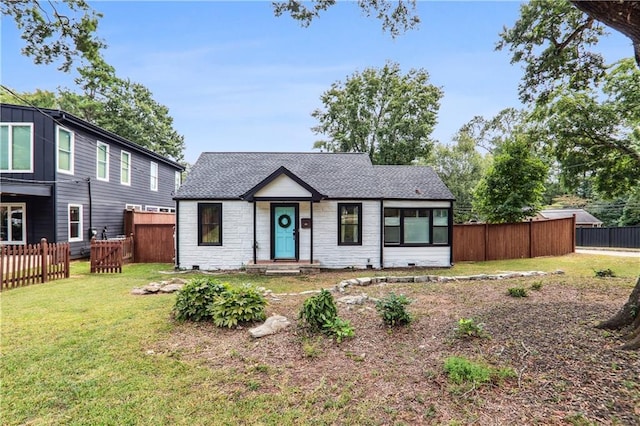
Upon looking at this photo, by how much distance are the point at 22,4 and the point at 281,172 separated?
723 cm

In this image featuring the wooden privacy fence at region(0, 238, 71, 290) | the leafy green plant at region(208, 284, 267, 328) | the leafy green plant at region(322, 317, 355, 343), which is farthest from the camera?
the wooden privacy fence at region(0, 238, 71, 290)

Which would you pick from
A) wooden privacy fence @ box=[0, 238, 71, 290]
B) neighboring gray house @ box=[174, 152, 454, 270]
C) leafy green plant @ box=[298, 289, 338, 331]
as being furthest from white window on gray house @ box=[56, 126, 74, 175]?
leafy green plant @ box=[298, 289, 338, 331]

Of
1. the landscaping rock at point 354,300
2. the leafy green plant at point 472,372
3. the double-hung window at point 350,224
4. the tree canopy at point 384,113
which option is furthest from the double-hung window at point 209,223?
the tree canopy at point 384,113

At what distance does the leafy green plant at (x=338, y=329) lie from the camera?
4.32 metres

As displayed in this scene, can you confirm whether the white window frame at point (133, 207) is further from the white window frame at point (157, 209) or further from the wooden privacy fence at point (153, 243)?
the wooden privacy fence at point (153, 243)

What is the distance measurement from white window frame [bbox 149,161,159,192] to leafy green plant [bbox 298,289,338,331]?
59.5 ft

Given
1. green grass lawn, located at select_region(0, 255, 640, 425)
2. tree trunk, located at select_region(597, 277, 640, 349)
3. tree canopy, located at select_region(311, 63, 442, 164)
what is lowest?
green grass lawn, located at select_region(0, 255, 640, 425)

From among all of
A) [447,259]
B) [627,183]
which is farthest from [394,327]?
[627,183]

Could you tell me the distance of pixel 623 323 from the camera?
4.01m

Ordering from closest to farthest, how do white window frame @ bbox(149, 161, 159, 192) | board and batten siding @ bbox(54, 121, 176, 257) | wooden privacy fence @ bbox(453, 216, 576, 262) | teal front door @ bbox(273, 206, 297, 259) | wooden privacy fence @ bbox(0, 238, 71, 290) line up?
wooden privacy fence @ bbox(0, 238, 71, 290)
teal front door @ bbox(273, 206, 297, 259)
board and batten siding @ bbox(54, 121, 176, 257)
wooden privacy fence @ bbox(453, 216, 576, 262)
white window frame @ bbox(149, 161, 159, 192)

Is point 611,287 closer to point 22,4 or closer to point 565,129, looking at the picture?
point 565,129

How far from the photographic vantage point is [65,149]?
12711 mm

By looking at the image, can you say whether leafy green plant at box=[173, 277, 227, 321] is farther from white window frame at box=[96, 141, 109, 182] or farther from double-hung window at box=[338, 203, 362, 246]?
white window frame at box=[96, 141, 109, 182]

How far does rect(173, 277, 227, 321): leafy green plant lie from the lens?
5152 millimetres
